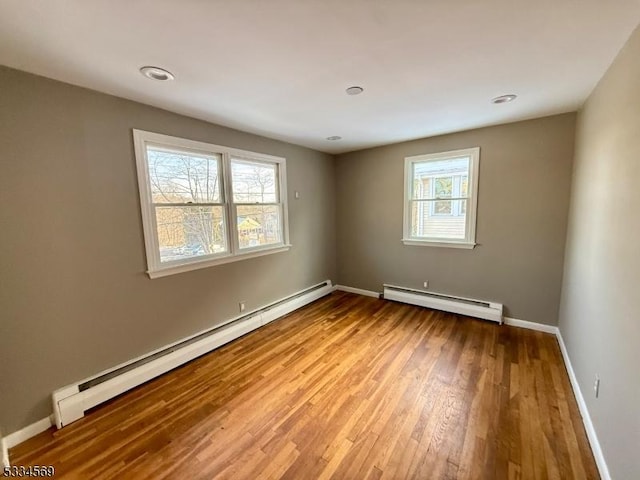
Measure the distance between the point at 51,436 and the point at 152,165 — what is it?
7.26 feet

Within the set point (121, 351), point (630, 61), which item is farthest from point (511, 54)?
point (121, 351)

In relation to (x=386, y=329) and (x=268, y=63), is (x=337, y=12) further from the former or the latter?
(x=386, y=329)

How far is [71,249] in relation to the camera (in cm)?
199

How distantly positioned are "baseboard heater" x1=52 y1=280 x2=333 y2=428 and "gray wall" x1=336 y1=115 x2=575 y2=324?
2.23 m

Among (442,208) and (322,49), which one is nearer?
(322,49)

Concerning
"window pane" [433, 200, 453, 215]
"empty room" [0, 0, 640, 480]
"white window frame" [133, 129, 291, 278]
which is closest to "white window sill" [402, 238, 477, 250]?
"empty room" [0, 0, 640, 480]

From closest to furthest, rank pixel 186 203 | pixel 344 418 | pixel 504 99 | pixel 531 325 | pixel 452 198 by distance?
pixel 344 418, pixel 504 99, pixel 186 203, pixel 531 325, pixel 452 198

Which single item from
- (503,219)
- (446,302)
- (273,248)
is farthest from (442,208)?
(273,248)

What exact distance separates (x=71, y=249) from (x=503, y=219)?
441 centimetres

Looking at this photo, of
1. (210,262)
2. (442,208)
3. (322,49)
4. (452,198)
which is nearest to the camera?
(322,49)

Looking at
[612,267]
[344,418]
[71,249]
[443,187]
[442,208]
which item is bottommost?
[344,418]

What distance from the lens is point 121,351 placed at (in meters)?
2.28

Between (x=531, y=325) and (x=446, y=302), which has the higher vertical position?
(x=446, y=302)

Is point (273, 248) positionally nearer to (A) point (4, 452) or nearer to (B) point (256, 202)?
(B) point (256, 202)
